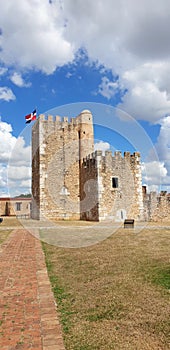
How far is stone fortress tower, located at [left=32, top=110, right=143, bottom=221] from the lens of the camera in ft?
70.1

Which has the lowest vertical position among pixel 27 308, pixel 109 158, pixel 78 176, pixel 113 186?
pixel 27 308

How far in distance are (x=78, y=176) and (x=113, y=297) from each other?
19.3m

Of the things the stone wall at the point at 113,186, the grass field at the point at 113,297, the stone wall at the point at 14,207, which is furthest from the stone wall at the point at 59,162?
the stone wall at the point at 14,207

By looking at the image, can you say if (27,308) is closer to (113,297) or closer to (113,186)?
(113,297)

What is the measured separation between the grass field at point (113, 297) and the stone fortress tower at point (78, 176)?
511 inches

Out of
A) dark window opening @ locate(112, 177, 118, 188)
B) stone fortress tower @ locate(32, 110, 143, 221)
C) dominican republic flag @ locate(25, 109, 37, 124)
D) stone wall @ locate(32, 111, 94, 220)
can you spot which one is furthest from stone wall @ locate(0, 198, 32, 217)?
dark window opening @ locate(112, 177, 118, 188)

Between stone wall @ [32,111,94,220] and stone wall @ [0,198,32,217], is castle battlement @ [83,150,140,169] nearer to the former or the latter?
stone wall @ [32,111,94,220]

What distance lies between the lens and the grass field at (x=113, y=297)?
134 inches

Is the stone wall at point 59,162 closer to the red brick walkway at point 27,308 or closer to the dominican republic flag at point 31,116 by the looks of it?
the dominican republic flag at point 31,116

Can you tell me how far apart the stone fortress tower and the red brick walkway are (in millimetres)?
13787

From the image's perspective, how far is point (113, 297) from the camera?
4.75 metres

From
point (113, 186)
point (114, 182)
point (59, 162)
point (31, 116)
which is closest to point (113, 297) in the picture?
point (113, 186)

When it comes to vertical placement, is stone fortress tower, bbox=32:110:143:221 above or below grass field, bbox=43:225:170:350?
above

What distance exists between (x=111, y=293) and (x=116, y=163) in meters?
17.4
